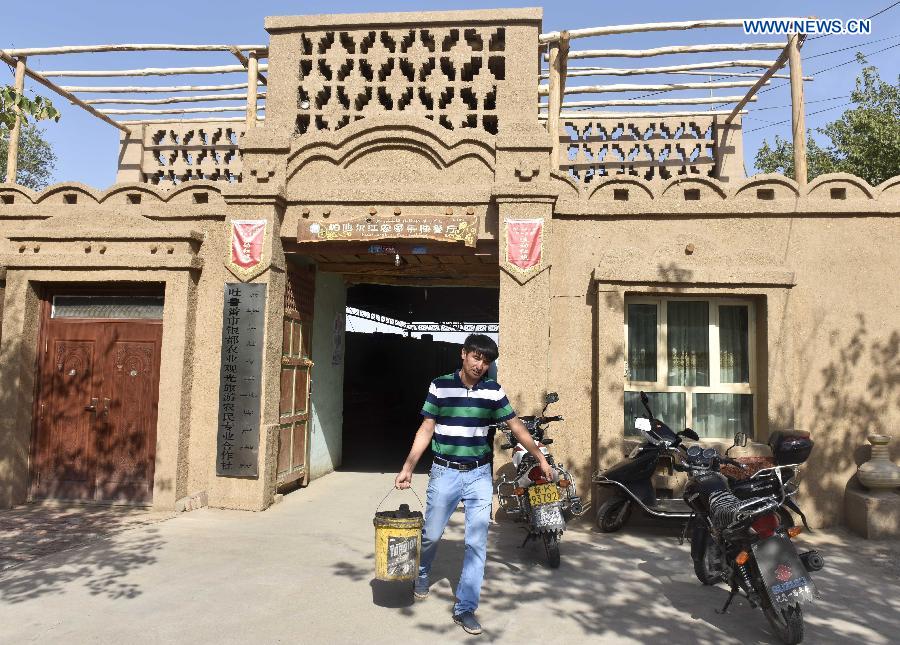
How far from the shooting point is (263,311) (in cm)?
718

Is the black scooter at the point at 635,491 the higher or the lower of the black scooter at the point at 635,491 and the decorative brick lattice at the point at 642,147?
the lower

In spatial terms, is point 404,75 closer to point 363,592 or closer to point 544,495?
point 544,495

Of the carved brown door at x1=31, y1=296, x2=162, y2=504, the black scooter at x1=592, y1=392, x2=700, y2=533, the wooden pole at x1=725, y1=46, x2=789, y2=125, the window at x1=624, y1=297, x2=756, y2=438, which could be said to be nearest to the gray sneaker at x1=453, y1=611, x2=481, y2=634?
the black scooter at x1=592, y1=392, x2=700, y2=533

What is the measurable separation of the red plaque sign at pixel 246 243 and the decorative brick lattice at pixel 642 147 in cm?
539

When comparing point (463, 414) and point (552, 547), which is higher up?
point (463, 414)

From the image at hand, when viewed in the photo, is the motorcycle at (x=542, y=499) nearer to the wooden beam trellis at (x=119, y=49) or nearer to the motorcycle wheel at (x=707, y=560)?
the motorcycle wheel at (x=707, y=560)

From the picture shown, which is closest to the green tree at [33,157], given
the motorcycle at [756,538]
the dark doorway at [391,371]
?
the dark doorway at [391,371]

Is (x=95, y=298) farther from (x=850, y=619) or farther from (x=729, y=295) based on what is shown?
(x=850, y=619)

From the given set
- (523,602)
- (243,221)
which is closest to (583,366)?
(523,602)

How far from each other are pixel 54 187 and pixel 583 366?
6.97 meters

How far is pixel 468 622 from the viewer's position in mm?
3896

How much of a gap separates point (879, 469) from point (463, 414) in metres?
4.90

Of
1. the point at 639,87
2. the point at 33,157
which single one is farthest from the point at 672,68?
the point at 33,157

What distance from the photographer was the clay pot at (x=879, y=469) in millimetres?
6219
